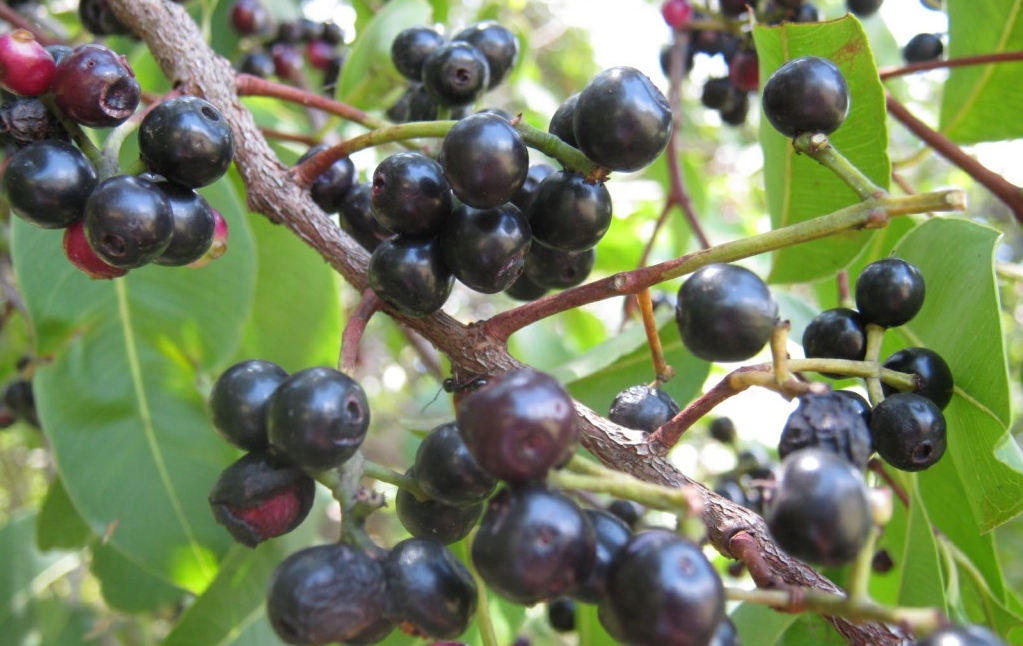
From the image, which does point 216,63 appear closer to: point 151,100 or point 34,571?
point 151,100

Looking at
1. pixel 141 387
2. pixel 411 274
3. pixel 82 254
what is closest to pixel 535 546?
pixel 411 274

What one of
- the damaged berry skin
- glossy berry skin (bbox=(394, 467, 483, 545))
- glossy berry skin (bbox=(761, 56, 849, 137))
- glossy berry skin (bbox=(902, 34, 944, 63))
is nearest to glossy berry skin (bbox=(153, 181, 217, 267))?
the damaged berry skin

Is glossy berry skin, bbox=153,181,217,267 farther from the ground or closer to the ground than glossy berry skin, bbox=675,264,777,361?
closer to the ground

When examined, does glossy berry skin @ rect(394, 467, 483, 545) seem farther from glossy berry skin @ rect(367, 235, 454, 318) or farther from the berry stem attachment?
the berry stem attachment

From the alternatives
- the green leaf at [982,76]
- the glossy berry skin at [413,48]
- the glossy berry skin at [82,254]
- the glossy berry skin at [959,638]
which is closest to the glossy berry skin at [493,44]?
the glossy berry skin at [413,48]

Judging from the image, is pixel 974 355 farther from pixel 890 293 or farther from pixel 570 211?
pixel 570 211

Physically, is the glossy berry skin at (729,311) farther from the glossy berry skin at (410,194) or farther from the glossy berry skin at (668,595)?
the glossy berry skin at (410,194)
